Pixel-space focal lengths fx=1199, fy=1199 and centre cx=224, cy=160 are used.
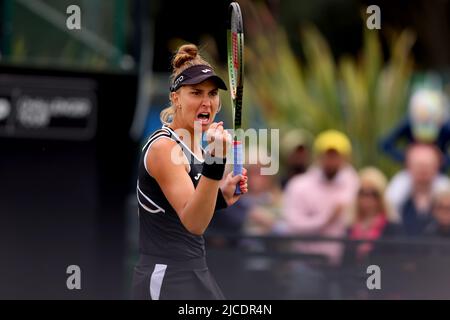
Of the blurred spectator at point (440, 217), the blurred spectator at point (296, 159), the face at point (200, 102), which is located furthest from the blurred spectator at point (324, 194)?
the face at point (200, 102)

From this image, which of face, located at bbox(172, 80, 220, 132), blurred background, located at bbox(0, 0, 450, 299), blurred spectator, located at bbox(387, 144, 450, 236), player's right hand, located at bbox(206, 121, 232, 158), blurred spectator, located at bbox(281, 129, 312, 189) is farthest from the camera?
blurred spectator, located at bbox(281, 129, 312, 189)

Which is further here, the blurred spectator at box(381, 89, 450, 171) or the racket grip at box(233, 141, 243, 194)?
the blurred spectator at box(381, 89, 450, 171)

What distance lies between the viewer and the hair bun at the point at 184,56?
4611mm

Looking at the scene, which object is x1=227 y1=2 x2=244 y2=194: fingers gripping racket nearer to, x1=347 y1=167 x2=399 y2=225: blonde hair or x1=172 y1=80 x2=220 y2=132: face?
x1=172 y1=80 x2=220 y2=132: face

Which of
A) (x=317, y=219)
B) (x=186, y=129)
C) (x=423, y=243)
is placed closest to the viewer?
(x=186, y=129)

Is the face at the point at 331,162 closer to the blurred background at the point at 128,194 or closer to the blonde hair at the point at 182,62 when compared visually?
the blurred background at the point at 128,194

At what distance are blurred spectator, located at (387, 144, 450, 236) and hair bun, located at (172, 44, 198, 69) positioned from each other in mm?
3675

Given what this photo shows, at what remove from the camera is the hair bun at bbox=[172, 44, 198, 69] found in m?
4.61

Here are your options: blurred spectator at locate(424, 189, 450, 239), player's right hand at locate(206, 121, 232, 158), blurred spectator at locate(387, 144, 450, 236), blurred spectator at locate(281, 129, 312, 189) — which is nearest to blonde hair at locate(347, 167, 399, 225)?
blurred spectator at locate(387, 144, 450, 236)

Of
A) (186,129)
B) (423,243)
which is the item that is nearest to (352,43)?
(423,243)

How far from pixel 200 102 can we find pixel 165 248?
0.58 m

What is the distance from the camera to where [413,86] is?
1262 cm

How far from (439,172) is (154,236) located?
4.37 m
